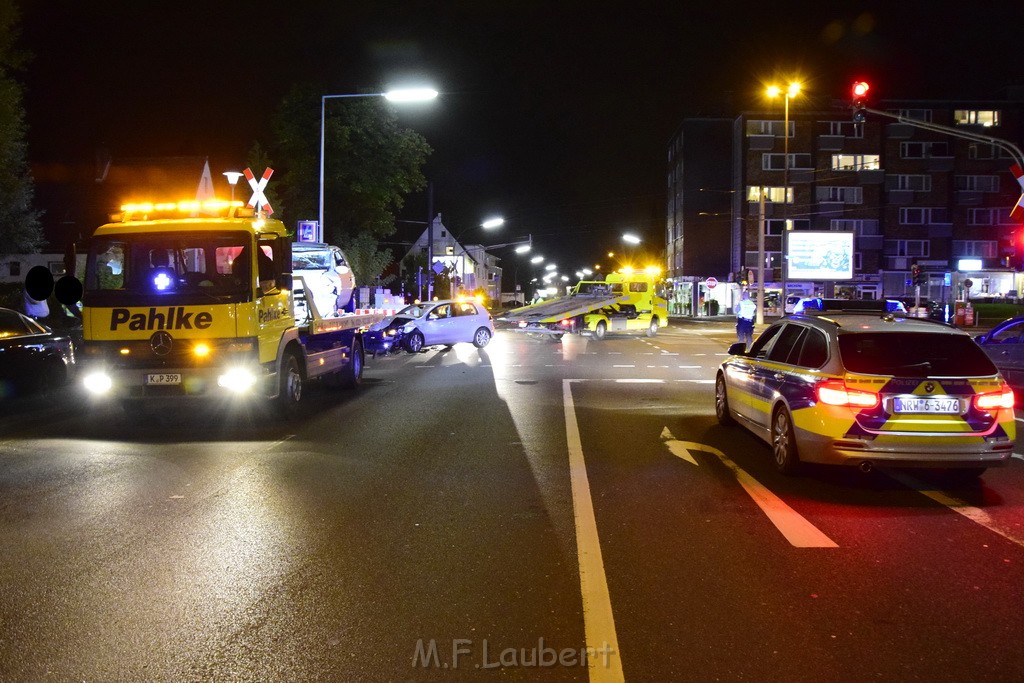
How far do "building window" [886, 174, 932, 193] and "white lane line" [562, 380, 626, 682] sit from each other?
234ft

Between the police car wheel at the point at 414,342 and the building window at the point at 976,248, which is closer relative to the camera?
the police car wheel at the point at 414,342

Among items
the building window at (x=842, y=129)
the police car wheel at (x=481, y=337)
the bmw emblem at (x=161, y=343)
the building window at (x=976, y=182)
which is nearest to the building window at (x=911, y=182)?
the building window at (x=976, y=182)

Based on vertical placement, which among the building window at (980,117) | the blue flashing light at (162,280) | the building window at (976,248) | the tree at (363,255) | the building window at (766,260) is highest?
the building window at (980,117)

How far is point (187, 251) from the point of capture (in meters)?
11.8

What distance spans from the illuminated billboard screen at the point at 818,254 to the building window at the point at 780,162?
18225mm

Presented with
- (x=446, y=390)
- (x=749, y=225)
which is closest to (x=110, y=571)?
(x=446, y=390)

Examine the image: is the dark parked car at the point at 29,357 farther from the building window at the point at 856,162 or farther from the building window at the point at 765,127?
the building window at the point at 856,162

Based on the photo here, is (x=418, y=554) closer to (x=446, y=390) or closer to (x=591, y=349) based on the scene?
(x=446, y=390)

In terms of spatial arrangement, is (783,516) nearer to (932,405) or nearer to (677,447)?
(932,405)

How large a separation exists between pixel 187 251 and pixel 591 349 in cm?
1801

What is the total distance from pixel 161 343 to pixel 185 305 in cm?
55

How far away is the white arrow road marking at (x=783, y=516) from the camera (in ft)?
20.9

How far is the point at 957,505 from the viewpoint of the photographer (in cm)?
757

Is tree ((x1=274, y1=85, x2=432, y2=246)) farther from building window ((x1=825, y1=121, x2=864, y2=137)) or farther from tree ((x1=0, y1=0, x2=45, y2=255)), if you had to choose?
building window ((x1=825, y1=121, x2=864, y2=137))
